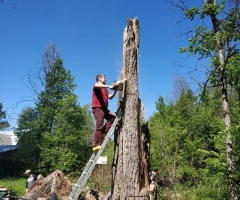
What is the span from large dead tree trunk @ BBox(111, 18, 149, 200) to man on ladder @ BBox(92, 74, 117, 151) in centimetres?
28

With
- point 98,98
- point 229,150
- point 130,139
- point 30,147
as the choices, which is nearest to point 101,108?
point 98,98

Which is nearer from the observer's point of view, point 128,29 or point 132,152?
point 132,152

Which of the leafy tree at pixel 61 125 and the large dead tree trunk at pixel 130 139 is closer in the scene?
the large dead tree trunk at pixel 130 139

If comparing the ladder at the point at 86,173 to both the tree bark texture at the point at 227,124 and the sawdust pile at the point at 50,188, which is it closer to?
the tree bark texture at the point at 227,124

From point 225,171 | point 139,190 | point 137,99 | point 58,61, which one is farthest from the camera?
point 58,61

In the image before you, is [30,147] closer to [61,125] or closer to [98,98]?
[61,125]

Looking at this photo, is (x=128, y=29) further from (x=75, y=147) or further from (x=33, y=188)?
(x=75, y=147)

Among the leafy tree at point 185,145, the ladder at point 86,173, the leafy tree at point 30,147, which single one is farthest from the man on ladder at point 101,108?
the leafy tree at point 30,147

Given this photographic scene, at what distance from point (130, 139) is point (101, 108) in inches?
36.8

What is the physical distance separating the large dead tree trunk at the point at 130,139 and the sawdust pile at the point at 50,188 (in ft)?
20.7

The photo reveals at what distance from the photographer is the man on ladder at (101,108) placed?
17.5 feet

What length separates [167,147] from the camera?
1762cm

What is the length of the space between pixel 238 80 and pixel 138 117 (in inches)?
175

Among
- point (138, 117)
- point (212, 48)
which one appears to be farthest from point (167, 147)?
point (138, 117)
